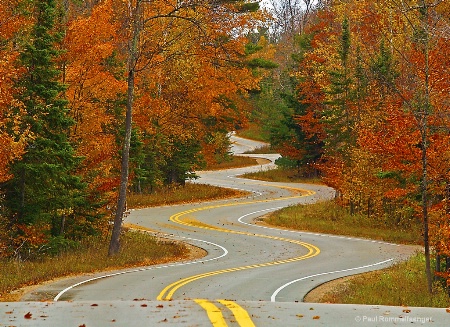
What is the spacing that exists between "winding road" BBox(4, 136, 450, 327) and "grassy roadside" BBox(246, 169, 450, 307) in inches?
43.3

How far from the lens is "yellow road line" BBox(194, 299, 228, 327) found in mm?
8461

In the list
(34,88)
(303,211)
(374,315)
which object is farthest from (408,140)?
(303,211)

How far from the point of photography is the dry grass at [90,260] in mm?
20270

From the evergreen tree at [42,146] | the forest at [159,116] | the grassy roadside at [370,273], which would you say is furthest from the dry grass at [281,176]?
the evergreen tree at [42,146]

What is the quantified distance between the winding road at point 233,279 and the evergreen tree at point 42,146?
4519 mm

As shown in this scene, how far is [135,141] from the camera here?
1216 inches

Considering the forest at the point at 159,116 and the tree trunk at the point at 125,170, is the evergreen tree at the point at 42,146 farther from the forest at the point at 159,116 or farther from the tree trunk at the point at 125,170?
the tree trunk at the point at 125,170

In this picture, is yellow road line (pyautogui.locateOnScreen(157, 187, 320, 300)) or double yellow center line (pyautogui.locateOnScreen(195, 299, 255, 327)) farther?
yellow road line (pyautogui.locateOnScreen(157, 187, 320, 300))

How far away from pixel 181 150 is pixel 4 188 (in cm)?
2179

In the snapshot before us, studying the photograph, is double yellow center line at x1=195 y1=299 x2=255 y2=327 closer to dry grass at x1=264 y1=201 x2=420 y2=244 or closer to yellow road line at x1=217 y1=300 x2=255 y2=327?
yellow road line at x1=217 y1=300 x2=255 y2=327

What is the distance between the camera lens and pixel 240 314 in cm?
929

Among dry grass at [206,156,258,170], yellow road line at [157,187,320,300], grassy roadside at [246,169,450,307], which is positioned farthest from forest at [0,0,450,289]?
dry grass at [206,156,258,170]

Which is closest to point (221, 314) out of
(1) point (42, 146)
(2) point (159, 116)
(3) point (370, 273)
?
(3) point (370, 273)

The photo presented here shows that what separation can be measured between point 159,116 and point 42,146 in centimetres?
1842
